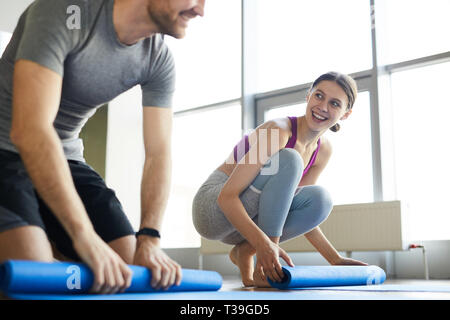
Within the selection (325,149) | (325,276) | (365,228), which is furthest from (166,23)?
(365,228)

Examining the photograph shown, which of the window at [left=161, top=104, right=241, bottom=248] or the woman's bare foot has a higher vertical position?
the window at [left=161, top=104, right=241, bottom=248]

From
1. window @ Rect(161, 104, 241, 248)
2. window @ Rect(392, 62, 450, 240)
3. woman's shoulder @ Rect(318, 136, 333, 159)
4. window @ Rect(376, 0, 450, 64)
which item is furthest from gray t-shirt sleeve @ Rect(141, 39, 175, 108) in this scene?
window @ Rect(161, 104, 241, 248)

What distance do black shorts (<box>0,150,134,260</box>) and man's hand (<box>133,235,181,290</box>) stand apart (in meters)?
0.21

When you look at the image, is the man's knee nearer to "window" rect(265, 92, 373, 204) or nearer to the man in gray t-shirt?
the man in gray t-shirt

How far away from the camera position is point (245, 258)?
6.33ft

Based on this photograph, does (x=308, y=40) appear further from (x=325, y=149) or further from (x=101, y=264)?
(x=101, y=264)

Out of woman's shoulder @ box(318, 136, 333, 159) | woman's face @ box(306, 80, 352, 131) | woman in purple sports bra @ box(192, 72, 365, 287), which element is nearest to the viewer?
woman in purple sports bra @ box(192, 72, 365, 287)

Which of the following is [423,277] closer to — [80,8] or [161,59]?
[161,59]

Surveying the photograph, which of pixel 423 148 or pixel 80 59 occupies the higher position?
pixel 423 148

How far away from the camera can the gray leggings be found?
175cm

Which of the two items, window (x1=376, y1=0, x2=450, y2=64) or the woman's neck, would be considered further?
window (x1=376, y1=0, x2=450, y2=64)

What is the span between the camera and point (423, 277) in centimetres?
369

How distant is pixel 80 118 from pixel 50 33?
324 mm
